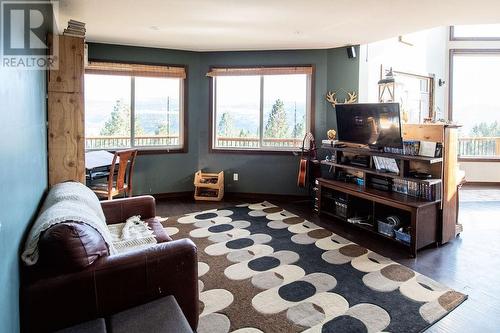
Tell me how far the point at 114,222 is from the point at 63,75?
1.30 metres

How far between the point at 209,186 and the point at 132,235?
2.87 meters

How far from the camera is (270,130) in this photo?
5684 mm

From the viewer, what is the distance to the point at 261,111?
567cm

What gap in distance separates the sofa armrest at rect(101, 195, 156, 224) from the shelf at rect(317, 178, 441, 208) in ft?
7.64

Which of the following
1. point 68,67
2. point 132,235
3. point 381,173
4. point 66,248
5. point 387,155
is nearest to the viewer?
point 66,248

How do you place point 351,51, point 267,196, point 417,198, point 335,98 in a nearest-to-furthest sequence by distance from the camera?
point 417,198 → point 351,51 → point 335,98 → point 267,196

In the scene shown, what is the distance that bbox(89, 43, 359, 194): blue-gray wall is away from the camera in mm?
5223

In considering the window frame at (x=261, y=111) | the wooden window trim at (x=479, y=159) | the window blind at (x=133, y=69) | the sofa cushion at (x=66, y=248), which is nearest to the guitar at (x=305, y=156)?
the window frame at (x=261, y=111)

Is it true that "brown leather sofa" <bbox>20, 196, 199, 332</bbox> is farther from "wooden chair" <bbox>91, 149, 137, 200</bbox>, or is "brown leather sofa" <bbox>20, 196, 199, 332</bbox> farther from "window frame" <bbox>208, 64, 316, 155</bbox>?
"window frame" <bbox>208, 64, 316, 155</bbox>

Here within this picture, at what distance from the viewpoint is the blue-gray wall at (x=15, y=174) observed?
1236 millimetres

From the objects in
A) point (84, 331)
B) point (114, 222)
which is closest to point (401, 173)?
point (114, 222)

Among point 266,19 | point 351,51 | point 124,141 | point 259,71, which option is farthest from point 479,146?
point 124,141

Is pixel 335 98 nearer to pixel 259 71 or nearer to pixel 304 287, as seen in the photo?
pixel 259 71

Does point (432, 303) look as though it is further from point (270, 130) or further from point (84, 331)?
point (270, 130)
